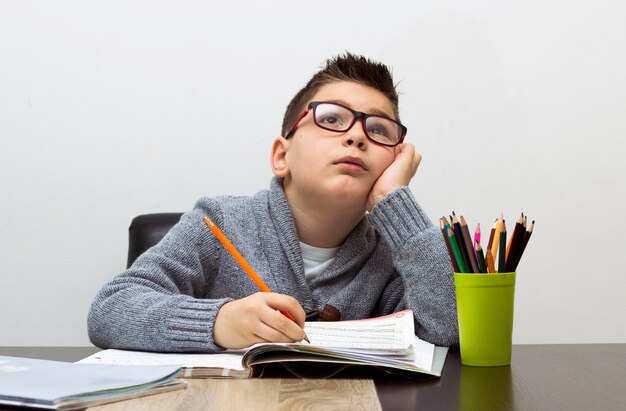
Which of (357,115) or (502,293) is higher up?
(357,115)

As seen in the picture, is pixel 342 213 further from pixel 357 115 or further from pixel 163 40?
pixel 163 40

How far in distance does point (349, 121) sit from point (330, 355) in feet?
1.81

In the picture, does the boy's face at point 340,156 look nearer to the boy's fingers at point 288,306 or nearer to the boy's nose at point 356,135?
the boy's nose at point 356,135

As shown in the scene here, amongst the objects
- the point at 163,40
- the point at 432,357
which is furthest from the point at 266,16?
the point at 432,357

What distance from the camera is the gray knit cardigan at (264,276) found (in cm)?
95

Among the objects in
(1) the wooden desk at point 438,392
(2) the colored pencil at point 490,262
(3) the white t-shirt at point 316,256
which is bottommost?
(1) the wooden desk at point 438,392

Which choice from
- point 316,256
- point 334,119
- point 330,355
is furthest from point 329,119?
point 330,355

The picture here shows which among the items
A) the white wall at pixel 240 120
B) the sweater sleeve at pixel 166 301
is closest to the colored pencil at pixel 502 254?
the sweater sleeve at pixel 166 301

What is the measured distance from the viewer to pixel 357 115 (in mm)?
1206

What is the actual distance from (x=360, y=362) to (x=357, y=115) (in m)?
0.55

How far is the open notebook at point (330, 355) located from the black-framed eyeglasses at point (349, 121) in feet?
1.19

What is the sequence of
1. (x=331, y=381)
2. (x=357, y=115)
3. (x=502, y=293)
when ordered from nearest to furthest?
(x=331, y=381), (x=502, y=293), (x=357, y=115)

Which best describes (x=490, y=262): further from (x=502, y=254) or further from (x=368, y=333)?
(x=368, y=333)

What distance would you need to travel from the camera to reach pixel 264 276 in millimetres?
1225
